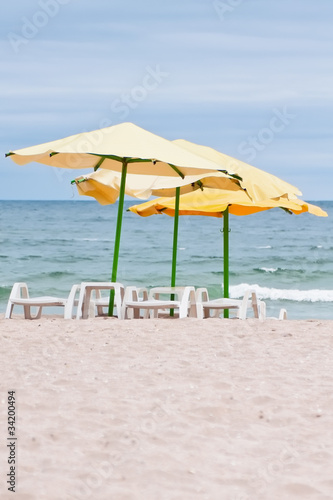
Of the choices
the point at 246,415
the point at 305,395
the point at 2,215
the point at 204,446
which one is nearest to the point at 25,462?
the point at 204,446

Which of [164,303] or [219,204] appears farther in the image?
[219,204]

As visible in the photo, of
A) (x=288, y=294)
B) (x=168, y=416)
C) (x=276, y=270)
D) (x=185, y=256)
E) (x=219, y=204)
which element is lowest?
(x=168, y=416)

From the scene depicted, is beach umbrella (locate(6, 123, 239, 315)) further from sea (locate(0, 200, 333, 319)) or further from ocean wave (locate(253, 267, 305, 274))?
ocean wave (locate(253, 267, 305, 274))

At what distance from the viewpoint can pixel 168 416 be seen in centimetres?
427

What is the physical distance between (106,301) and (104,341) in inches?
95.6

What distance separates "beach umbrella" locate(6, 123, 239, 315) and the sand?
1920 mm

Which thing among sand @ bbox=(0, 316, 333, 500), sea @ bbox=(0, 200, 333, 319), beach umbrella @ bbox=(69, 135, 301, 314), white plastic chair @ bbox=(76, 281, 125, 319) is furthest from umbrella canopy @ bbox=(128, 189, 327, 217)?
sea @ bbox=(0, 200, 333, 319)

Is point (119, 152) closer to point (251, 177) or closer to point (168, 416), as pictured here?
point (251, 177)

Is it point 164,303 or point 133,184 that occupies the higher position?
point 133,184

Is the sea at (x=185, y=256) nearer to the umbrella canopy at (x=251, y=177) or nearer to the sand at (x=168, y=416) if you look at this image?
the umbrella canopy at (x=251, y=177)

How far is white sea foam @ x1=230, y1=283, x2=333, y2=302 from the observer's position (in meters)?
20.5

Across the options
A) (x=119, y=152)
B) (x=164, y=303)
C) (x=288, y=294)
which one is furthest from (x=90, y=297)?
(x=288, y=294)

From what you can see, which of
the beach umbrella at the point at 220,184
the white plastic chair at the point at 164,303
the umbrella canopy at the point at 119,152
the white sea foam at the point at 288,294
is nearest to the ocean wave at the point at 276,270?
the white sea foam at the point at 288,294

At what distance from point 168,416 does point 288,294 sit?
1755cm
